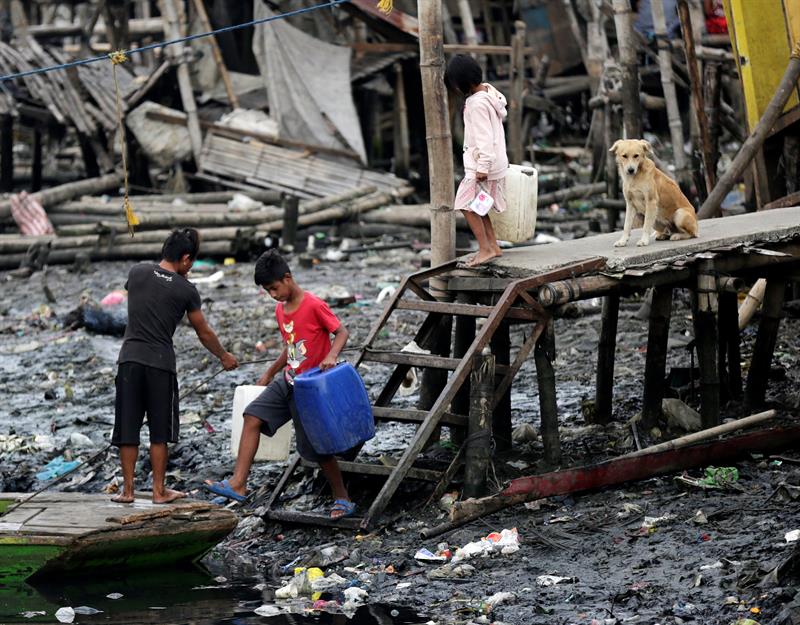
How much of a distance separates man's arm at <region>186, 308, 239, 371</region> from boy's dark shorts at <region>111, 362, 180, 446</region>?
25 centimetres

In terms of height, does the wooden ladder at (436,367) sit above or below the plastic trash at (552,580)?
above

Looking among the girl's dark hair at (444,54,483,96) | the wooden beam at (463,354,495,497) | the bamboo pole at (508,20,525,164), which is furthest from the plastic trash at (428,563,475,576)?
the bamboo pole at (508,20,525,164)

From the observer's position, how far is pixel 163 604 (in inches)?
237

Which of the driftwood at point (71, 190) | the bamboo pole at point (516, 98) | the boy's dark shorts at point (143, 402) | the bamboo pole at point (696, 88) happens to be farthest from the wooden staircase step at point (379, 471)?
the driftwood at point (71, 190)

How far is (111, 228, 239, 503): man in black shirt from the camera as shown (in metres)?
6.34

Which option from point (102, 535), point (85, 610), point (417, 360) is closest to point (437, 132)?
point (417, 360)

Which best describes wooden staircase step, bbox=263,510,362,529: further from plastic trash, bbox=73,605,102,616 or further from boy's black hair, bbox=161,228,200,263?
boy's black hair, bbox=161,228,200,263

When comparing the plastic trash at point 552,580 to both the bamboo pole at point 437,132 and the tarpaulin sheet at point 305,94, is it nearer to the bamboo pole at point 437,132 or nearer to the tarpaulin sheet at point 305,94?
the bamboo pole at point 437,132

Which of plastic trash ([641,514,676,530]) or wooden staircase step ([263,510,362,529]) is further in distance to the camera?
wooden staircase step ([263,510,362,529])

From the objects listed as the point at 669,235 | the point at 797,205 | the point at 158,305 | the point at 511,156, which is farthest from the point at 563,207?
the point at 158,305

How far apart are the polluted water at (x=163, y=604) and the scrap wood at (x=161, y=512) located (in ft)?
1.16

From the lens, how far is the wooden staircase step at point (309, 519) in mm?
6531

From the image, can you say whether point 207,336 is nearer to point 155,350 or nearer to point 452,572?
point 155,350

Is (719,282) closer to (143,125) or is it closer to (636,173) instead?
(636,173)
